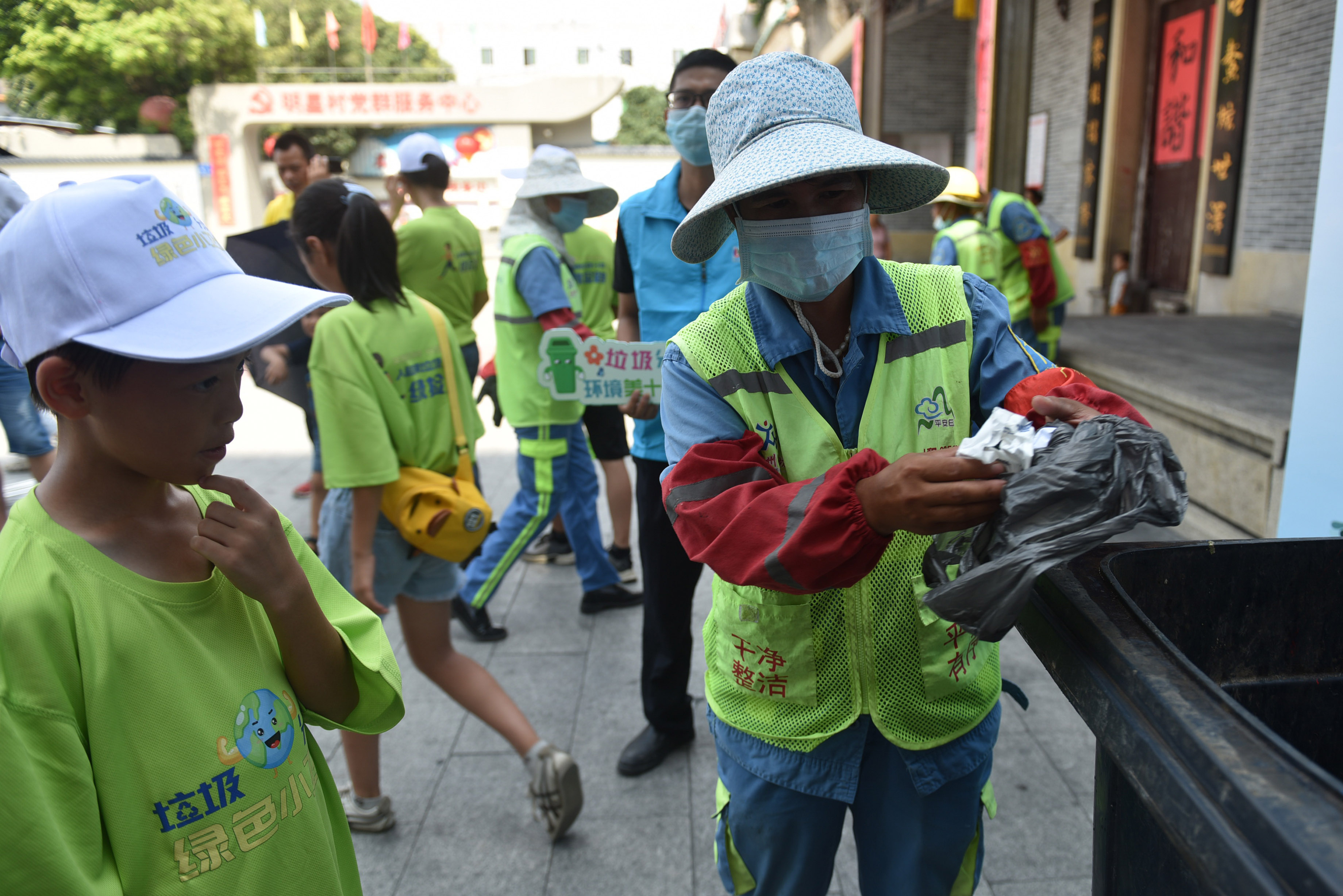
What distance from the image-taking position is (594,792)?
2836mm

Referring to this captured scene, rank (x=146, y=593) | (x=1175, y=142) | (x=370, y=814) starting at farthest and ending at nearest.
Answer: (x=1175, y=142), (x=370, y=814), (x=146, y=593)

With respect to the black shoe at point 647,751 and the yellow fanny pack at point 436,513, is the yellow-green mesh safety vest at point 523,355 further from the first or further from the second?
the black shoe at point 647,751

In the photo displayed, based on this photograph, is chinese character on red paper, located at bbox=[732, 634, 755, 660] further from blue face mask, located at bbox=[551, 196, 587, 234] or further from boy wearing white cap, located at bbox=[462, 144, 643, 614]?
blue face mask, located at bbox=[551, 196, 587, 234]

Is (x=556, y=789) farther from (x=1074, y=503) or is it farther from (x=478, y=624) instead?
(x=1074, y=503)

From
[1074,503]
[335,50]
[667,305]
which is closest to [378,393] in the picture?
[667,305]

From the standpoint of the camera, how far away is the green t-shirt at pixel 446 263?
4.36 metres

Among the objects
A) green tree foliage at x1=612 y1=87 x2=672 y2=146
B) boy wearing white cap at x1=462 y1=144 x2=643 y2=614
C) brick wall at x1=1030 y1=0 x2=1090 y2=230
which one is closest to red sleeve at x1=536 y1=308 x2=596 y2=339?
boy wearing white cap at x1=462 y1=144 x2=643 y2=614

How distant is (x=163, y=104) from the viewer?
3.73m

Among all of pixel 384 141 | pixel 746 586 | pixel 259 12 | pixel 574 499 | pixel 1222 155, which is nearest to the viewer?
pixel 746 586

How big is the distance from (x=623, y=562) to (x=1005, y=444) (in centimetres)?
352

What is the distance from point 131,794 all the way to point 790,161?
3.75 feet

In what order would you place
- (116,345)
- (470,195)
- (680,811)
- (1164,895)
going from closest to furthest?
1. (116,345)
2. (1164,895)
3. (680,811)
4. (470,195)

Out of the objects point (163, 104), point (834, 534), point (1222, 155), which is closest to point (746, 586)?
point (834, 534)

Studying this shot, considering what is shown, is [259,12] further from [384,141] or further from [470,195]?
[384,141]
